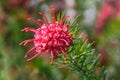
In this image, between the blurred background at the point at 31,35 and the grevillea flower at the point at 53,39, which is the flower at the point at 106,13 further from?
the grevillea flower at the point at 53,39

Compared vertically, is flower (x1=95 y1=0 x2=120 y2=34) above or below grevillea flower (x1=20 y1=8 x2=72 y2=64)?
above

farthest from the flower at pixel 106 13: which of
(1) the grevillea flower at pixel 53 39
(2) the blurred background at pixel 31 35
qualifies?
(1) the grevillea flower at pixel 53 39

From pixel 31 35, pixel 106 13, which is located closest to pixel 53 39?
pixel 31 35

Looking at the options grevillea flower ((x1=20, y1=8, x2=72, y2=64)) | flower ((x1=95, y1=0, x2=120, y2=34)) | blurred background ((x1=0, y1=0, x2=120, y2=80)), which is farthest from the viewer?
flower ((x1=95, y1=0, x2=120, y2=34))

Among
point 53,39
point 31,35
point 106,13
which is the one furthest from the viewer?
point 106,13

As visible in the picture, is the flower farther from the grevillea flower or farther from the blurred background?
the grevillea flower

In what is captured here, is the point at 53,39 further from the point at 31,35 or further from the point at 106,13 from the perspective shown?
the point at 106,13

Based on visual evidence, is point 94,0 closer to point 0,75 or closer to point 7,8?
point 7,8

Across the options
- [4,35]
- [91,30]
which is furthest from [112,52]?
[4,35]

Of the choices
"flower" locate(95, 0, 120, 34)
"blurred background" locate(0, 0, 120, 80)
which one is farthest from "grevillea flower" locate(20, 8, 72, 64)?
"flower" locate(95, 0, 120, 34)
